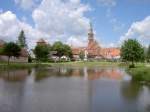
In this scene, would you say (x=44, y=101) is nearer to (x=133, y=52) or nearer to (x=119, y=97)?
(x=119, y=97)

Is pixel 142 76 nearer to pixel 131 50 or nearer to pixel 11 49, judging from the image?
pixel 131 50

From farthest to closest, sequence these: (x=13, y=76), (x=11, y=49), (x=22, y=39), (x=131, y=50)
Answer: (x=22, y=39)
(x=11, y=49)
(x=131, y=50)
(x=13, y=76)

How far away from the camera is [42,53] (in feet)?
382

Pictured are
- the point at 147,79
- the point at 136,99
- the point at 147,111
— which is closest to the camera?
the point at 147,111

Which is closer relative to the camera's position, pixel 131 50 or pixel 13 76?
pixel 13 76

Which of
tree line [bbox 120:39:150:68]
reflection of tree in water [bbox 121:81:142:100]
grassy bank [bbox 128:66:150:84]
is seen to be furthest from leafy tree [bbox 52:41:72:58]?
reflection of tree in water [bbox 121:81:142:100]

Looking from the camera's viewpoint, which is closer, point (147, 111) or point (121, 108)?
point (147, 111)

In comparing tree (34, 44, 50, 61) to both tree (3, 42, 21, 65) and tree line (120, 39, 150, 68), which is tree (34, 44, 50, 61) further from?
tree line (120, 39, 150, 68)

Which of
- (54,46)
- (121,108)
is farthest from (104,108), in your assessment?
(54,46)

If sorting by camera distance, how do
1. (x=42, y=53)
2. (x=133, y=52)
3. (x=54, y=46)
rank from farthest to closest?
(x=54, y=46) → (x=42, y=53) → (x=133, y=52)

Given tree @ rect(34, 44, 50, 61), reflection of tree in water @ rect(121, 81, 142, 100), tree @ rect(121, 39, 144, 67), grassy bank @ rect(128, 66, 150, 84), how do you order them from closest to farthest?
1. reflection of tree in water @ rect(121, 81, 142, 100)
2. grassy bank @ rect(128, 66, 150, 84)
3. tree @ rect(121, 39, 144, 67)
4. tree @ rect(34, 44, 50, 61)

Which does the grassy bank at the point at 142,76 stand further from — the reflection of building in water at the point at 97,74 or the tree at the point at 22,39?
the tree at the point at 22,39

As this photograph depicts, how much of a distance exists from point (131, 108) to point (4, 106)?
864 cm

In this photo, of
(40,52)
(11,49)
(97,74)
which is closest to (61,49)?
(40,52)
